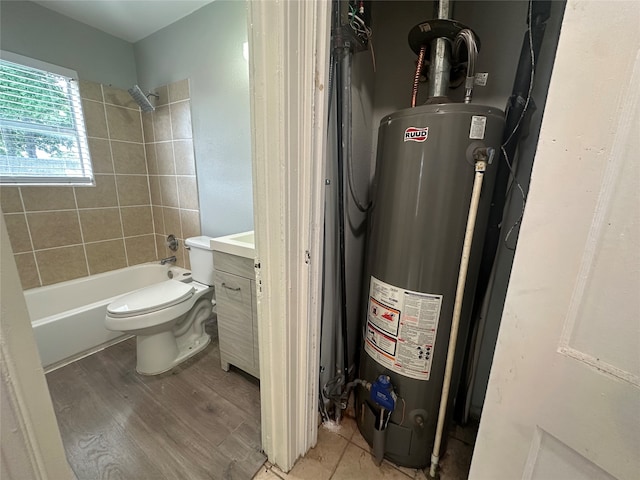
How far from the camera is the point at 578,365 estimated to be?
17.2 inches

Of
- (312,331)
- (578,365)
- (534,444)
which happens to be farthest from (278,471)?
A: (578,365)

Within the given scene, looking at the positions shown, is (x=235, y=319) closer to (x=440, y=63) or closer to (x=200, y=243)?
(x=200, y=243)

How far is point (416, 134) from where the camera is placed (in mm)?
776

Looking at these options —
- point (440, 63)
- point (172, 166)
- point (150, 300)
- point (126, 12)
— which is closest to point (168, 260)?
point (172, 166)

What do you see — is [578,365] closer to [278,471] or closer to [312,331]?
[312,331]

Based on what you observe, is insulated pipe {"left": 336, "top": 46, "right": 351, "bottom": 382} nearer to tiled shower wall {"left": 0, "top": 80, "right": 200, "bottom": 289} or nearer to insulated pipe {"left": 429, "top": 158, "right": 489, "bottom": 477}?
insulated pipe {"left": 429, "top": 158, "right": 489, "bottom": 477}

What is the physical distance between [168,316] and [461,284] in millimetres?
1456

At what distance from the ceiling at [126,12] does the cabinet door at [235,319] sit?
71.1 inches

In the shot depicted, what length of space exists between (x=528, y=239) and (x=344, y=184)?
0.67 meters

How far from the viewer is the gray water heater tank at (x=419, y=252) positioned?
753 mm

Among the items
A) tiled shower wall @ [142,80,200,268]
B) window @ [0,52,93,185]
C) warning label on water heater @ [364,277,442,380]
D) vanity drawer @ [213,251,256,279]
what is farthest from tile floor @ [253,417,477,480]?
window @ [0,52,93,185]

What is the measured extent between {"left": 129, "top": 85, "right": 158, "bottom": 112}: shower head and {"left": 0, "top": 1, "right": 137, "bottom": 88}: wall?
9.7 inches

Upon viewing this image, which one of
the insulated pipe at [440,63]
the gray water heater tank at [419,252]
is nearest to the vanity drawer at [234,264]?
the gray water heater tank at [419,252]

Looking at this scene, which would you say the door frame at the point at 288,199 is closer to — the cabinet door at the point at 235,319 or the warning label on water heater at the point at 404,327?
the warning label on water heater at the point at 404,327
